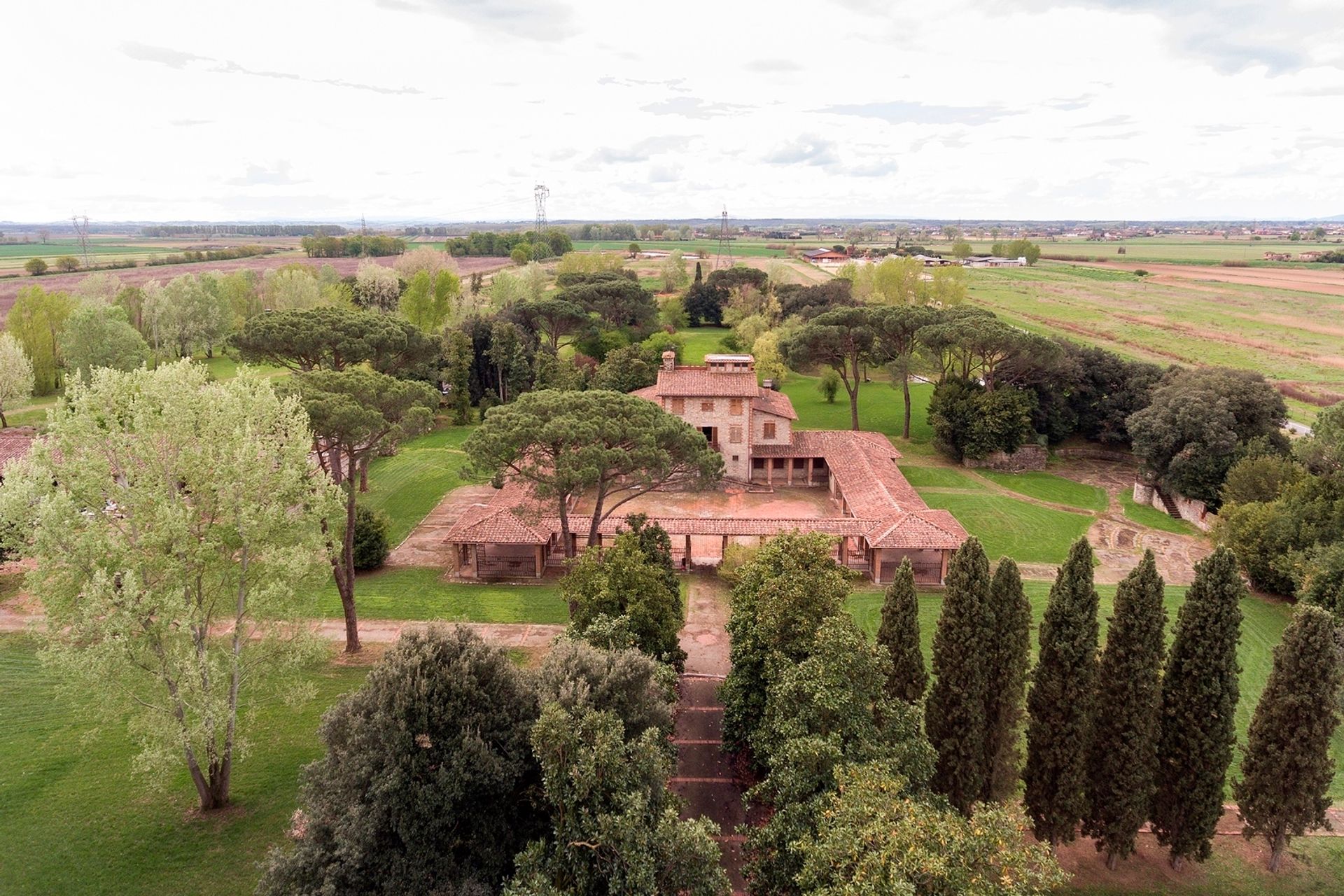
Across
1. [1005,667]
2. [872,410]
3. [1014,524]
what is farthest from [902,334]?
[1005,667]

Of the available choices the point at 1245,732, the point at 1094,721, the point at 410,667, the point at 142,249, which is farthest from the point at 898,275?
the point at 142,249

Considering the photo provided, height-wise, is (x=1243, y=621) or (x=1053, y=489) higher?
(x=1243, y=621)

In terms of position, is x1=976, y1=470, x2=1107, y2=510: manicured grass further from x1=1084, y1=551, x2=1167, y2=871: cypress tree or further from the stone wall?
x1=1084, y1=551, x2=1167, y2=871: cypress tree

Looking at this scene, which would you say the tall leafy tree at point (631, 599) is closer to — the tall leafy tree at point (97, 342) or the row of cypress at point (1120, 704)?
the row of cypress at point (1120, 704)

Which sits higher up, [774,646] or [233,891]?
[774,646]

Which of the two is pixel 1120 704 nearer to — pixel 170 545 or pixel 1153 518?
pixel 170 545

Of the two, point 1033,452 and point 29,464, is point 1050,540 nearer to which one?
point 1033,452
